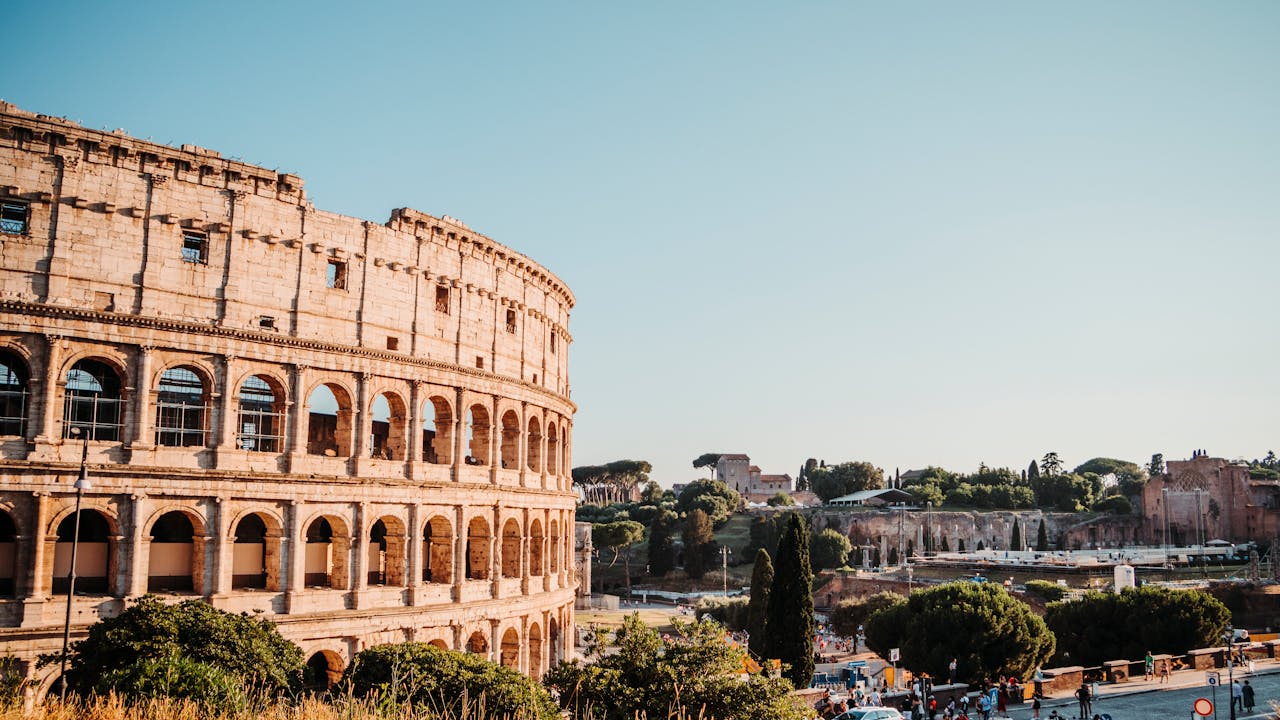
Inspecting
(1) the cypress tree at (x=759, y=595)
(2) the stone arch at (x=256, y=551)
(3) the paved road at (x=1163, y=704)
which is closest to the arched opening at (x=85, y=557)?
(2) the stone arch at (x=256, y=551)

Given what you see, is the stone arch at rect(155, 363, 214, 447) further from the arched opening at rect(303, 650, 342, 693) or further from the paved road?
the paved road

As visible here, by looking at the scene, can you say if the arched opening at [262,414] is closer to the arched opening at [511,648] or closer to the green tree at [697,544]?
the arched opening at [511,648]

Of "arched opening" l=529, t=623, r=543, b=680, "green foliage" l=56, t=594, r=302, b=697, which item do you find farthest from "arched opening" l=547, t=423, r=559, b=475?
"green foliage" l=56, t=594, r=302, b=697

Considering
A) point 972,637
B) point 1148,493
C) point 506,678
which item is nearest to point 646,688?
point 506,678

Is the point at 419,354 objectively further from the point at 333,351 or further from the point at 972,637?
the point at 972,637

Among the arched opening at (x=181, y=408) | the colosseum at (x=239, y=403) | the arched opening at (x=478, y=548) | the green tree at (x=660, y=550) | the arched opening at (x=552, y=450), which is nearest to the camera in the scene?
the colosseum at (x=239, y=403)
